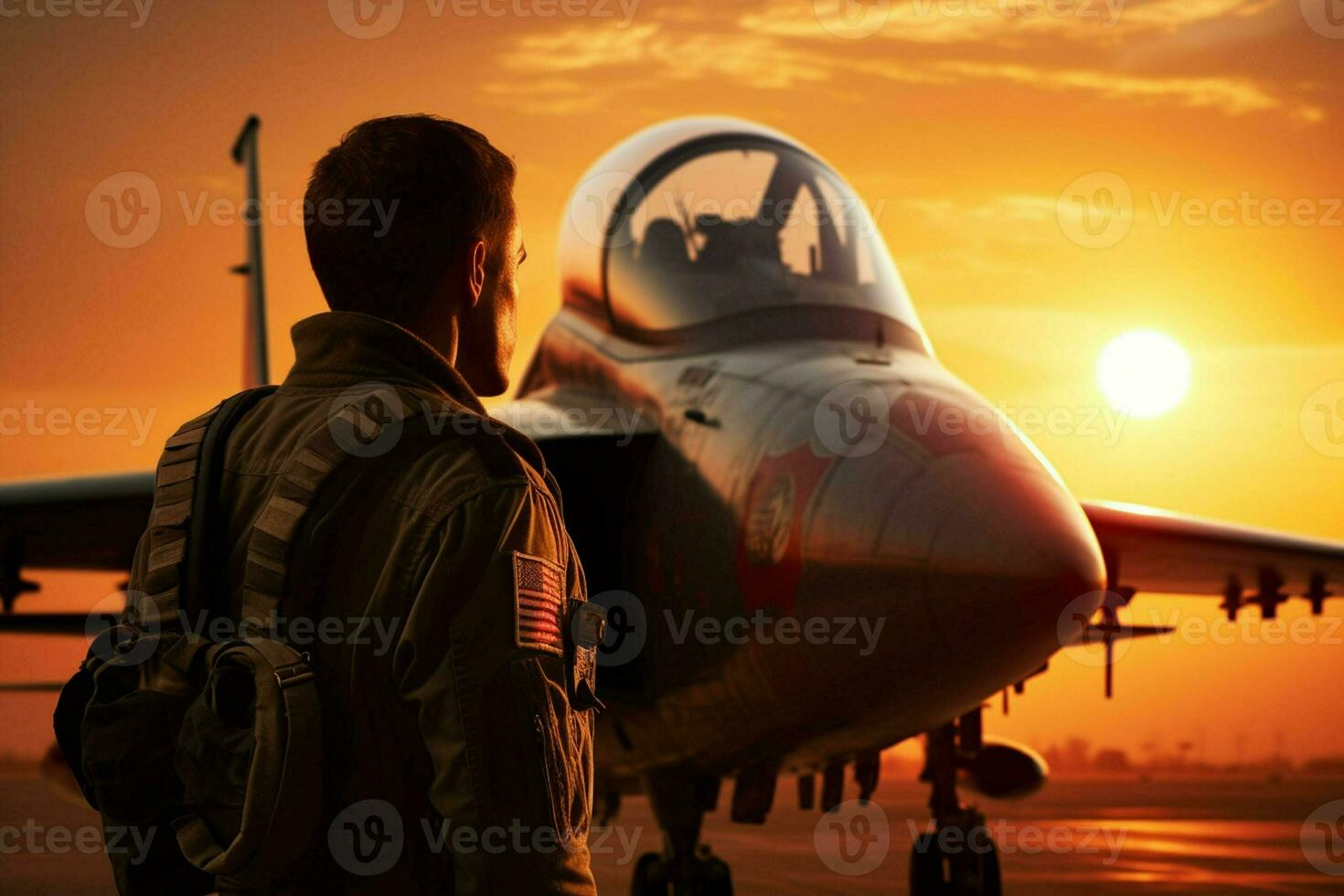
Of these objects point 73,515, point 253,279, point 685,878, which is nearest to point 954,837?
point 685,878

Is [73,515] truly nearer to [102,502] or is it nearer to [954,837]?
[102,502]

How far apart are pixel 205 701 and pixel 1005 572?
3.57 m

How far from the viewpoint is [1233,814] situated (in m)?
37.0

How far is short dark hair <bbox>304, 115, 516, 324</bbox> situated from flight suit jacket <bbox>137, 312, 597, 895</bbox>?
0.07 metres

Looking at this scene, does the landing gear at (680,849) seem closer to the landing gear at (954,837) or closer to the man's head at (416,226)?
the landing gear at (954,837)

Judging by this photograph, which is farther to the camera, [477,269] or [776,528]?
[776,528]

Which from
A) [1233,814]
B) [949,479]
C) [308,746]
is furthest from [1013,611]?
[1233,814]

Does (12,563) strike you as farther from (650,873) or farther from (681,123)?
(681,123)

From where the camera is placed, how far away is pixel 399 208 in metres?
2.00

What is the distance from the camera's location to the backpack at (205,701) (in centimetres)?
179

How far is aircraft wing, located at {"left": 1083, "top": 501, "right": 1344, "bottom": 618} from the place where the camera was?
32.0 feet

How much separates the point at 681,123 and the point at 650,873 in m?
4.26

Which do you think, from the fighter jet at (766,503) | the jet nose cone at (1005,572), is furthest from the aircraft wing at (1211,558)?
the jet nose cone at (1005,572)

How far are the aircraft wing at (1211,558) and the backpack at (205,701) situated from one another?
815 centimetres
